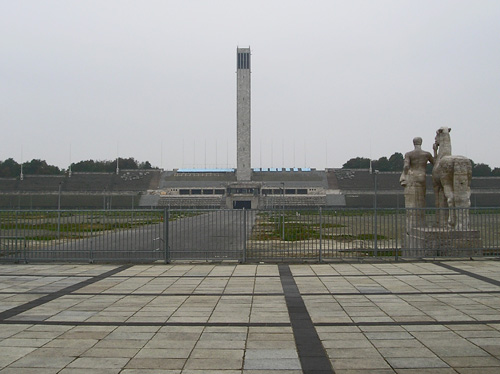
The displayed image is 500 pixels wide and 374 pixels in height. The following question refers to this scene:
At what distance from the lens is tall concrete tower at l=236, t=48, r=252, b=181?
259 feet

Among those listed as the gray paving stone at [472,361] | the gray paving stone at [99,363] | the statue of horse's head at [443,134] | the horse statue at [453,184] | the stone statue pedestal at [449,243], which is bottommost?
the gray paving stone at [99,363]

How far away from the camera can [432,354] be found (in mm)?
4621

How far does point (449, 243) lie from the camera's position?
39.1ft

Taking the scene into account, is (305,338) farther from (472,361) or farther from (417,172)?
(417,172)

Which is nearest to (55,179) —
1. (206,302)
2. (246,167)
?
(246,167)

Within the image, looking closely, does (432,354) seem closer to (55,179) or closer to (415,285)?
(415,285)

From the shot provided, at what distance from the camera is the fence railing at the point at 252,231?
11.7m

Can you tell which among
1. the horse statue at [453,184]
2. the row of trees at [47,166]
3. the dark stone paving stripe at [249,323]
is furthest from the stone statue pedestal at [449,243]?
the row of trees at [47,166]

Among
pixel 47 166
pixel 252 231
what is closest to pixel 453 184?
pixel 252 231

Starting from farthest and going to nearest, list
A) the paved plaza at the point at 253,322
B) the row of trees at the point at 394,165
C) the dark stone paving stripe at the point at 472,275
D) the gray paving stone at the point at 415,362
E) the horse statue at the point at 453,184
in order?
the row of trees at the point at 394,165 < the horse statue at the point at 453,184 < the dark stone paving stripe at the point at 472,275 < the paved plaza at the point at 253,322 < the gray paving stone at the point at 415,362

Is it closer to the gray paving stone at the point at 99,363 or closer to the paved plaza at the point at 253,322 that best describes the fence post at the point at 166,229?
the paved plaza at the point at 253,322

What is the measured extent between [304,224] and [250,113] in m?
69.2

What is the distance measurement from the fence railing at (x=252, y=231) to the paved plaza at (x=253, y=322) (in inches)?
66.2

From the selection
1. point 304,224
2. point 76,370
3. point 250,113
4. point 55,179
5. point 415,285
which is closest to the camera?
point 76,370
